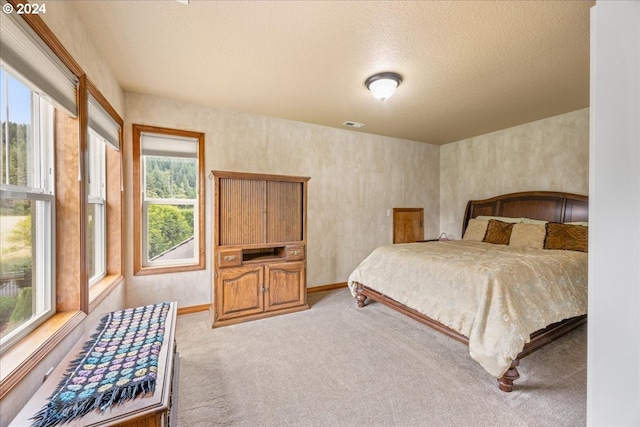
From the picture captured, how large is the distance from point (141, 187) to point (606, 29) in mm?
3664

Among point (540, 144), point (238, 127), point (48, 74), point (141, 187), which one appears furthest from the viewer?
point (540, 144)

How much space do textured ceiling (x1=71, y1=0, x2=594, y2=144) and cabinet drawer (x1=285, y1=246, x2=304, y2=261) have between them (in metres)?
1.79

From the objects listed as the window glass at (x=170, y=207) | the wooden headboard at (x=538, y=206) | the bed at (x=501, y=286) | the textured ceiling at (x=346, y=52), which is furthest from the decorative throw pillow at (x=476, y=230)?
the window glass at (x=170, y=207)

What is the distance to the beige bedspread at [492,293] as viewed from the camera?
6.34 feet

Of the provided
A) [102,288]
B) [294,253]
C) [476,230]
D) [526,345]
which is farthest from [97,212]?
[476,230]

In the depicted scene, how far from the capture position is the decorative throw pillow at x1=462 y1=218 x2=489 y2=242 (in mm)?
4102

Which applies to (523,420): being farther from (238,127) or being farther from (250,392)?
(238,127)

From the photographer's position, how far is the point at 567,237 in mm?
3188

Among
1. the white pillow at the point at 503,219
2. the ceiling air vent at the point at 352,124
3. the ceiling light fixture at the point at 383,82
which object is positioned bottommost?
the white pillow at the point at 503,219

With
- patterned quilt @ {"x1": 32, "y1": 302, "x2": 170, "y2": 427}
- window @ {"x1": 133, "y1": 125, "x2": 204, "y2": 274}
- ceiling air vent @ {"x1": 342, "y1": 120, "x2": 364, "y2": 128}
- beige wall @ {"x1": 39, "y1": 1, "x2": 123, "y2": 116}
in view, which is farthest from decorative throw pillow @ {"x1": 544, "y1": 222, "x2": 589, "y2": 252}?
beige wall @ {"x1": 39, "y1": 1, "x2": 123, "y2": 116}

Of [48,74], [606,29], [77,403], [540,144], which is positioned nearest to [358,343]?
[77,403]

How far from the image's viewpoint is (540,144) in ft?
12.9

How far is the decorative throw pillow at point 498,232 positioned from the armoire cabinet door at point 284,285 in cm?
280

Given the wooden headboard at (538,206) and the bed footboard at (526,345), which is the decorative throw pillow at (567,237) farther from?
the bed footboard at (526,345)
